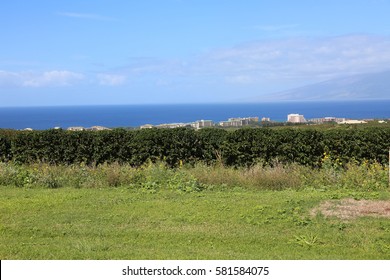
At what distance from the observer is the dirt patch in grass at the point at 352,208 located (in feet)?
25.1

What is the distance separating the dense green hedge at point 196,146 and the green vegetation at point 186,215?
2187 millimetres

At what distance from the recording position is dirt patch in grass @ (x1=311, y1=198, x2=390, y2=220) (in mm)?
7652

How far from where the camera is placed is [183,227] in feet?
22.9

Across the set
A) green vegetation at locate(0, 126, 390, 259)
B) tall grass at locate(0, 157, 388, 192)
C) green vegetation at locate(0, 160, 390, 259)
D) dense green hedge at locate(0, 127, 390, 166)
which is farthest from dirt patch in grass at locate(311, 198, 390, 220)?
dense green hedge at locate(0, 127, 390, 166)

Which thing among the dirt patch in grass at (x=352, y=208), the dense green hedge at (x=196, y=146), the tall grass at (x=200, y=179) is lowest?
the dirt patch in grass at (x=352, y=208)

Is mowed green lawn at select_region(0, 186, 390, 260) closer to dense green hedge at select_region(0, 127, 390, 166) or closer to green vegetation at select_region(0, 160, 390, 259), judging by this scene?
green vegetation at select_region(0, 160, 390, 259)

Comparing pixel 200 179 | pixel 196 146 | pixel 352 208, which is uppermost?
pixel 196 146

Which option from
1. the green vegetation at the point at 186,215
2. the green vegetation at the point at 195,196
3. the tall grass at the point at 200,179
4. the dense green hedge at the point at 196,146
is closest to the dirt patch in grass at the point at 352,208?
the green vegetation at the point at 195,196

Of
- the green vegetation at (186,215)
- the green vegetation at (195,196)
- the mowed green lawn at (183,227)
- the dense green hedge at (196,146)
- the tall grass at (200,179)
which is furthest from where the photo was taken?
the dense green hedge at (196,146)

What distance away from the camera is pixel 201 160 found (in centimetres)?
1484

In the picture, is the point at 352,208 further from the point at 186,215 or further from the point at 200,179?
the point at 200,179

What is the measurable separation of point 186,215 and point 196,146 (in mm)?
7157

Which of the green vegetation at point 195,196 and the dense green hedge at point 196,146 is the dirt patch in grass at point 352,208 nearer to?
the green vegetation at point 195,196

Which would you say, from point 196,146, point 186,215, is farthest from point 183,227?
point 196,146
